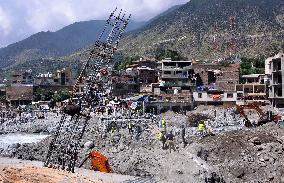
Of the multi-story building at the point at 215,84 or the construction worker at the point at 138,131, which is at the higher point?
the multi-story building at the point at 215,84

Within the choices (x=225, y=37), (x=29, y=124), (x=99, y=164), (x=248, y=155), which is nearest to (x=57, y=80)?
(x=29, y=124)

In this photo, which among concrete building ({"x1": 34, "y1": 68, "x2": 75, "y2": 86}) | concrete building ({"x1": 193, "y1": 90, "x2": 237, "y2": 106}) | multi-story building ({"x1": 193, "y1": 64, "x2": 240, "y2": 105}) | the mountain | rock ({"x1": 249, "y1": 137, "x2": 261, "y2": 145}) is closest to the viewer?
rock ({"x1": 249, "y1": 137, "x2": 261, "y2": 145})

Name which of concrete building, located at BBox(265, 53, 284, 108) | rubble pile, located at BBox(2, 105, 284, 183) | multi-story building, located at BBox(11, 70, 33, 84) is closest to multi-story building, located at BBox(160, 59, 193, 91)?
concrete building, located at BBox(265, 53, 284, 108)

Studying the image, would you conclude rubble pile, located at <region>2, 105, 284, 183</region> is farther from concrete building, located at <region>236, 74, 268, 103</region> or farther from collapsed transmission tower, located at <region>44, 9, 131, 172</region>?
concrete building, located at <region>236, 74, 268, 103</region>

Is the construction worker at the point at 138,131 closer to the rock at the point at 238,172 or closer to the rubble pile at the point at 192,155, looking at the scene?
the rubble pile at the point at 192,155

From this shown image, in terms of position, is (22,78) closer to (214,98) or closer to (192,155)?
(214,98)

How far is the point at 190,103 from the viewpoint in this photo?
237 feet

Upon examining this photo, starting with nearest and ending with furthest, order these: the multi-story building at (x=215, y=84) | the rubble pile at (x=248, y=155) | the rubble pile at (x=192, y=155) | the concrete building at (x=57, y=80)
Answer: the rubble pile at (x=192, y=155) → the rubble pile at (x=248, y=155) → the multi-story building at (x=215, y=84) → the concrete building at (x=57, y=80)

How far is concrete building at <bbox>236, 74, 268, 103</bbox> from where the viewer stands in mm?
76375

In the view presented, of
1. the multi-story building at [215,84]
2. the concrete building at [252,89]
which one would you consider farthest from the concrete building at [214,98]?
the concrete building at [252,89]

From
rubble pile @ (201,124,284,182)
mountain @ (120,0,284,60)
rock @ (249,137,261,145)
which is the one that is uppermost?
mountain @ (120,0,284,60)

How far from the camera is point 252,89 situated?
7844 centimetres

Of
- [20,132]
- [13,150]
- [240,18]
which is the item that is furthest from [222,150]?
[240,18]

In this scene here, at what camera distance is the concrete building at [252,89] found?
76.4m
